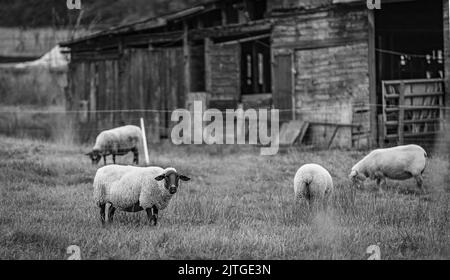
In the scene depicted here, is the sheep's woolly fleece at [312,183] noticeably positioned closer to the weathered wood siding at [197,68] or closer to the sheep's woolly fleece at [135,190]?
the sheep's woolly fleece at [135,190]

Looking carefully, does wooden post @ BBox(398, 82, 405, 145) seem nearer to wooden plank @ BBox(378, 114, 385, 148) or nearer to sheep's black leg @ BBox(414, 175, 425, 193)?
wooden plank @ BBox(378, 114, 385, 148)

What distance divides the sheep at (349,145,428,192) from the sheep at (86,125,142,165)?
6.22 metres

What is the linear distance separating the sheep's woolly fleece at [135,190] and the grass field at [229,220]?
314 mm

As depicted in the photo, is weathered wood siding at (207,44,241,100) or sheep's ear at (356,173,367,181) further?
weathered wood siding at (207,44,241,100)

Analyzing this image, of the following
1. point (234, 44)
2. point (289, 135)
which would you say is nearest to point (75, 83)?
point (234, 44)

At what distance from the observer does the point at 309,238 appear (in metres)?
7.54

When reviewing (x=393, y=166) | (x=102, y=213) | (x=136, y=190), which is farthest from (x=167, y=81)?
(x=136, y=190)

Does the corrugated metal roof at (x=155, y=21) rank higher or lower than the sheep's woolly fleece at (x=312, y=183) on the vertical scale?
higher

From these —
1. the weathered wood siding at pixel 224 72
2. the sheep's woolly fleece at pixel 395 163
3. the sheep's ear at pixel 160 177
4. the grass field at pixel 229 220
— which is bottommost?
the grass field at pixel 229 220

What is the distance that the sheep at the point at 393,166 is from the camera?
1173 centimetres

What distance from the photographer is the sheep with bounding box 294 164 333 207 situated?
9531mm

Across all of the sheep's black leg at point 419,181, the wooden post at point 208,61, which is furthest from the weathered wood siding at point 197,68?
the sheep's black leg at point 419,181

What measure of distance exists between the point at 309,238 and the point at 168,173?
196 cm

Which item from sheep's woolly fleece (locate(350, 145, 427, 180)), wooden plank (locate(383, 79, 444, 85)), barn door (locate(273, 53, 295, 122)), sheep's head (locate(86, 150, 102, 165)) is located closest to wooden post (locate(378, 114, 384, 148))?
wooden plank (locate(383, 79, 444, 85))
